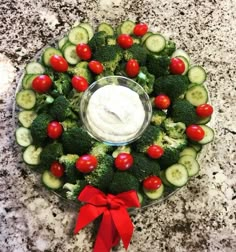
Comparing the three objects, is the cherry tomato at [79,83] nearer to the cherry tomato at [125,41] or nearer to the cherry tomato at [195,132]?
the cherry tomato at [125,41]

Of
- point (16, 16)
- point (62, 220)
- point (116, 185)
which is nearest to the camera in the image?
point (116, 185)

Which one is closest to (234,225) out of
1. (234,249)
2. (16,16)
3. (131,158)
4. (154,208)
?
(234,249)

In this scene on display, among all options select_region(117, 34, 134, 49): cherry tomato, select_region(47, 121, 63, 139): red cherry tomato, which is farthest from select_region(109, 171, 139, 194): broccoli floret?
select_region(117, 34, 134, 49): cherry tomato

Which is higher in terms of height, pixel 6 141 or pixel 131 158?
pixel 131 158

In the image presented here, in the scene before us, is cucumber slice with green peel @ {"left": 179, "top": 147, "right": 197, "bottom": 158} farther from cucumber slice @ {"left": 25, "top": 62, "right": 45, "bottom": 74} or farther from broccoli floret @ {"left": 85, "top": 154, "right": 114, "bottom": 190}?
cucumber slice @ {"left": 25, "top": 62, "right": 45, "bottom": 74}

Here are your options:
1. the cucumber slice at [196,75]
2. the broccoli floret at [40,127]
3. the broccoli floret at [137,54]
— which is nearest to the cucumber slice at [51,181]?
the broccoli floret at [40,127]

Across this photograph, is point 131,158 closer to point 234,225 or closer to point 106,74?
point 106,74
